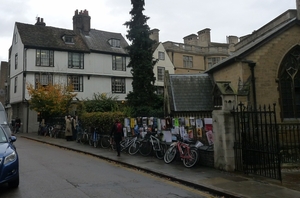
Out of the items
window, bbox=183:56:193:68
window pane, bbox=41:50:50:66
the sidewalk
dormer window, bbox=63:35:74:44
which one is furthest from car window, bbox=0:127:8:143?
window, bbox=183:56:193:68

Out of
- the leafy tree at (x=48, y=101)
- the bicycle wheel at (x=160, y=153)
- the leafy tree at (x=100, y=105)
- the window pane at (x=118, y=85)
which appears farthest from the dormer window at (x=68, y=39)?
the bicycle wheel at (x=160, y=153)

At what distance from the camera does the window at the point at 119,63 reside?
39406 mm

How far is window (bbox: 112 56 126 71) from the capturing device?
3941 centimetres

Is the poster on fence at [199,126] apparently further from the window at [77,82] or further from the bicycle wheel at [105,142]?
the window at [77,82]

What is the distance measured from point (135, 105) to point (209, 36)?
3180 cm

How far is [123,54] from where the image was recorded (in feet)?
131

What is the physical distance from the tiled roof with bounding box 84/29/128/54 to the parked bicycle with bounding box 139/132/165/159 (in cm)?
2554

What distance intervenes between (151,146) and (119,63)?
89.7 feet

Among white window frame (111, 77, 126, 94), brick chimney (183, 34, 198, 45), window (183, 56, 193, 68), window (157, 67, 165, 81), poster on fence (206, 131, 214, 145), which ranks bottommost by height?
poster on fence (206, 131, 214, 145)

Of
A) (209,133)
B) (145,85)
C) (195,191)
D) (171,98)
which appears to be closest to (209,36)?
(145,85)

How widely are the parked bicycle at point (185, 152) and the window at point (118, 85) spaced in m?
28.3

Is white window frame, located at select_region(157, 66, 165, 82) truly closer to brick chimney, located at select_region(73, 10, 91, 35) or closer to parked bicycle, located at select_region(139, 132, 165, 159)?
brick chimney, located at select_region(73, 10, 91, 35)

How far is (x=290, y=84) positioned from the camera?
16.0 meters

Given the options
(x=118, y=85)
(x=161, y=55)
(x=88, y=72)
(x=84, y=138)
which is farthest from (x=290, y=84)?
(x=161, y=55)
